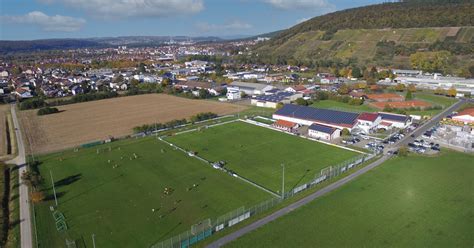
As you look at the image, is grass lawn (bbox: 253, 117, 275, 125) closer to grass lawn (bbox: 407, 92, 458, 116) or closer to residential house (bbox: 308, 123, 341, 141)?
residential house (bbox: 308, 123, 341, 141)

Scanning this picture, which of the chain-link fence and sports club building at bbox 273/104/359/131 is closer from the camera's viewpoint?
the chain-link fence

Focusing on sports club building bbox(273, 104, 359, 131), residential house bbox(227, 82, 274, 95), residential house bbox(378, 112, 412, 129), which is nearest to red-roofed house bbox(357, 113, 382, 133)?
sports club building bbox(273, 104, 359, 131)

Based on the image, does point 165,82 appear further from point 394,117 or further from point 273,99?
point 394,117

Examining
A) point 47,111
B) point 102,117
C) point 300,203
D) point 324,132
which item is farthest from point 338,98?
point 47,111

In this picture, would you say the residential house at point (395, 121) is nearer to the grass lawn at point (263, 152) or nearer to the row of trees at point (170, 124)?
the grass lawn at point (263, 152)

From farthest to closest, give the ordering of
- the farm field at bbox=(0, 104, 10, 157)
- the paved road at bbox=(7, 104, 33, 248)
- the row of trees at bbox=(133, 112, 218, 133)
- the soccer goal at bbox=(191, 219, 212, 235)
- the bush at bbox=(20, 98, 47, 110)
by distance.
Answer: the bush at bbox=(20, 98, 47, 110) < the row of trees at bbox=(133, 112, 218, 133) < the farm field at bbox=(0, 104, 10, 157) < the soccer goal at bbox=(191, 219, 212, 235) < the paved road at bbox=(7, 104, 33, 248)
